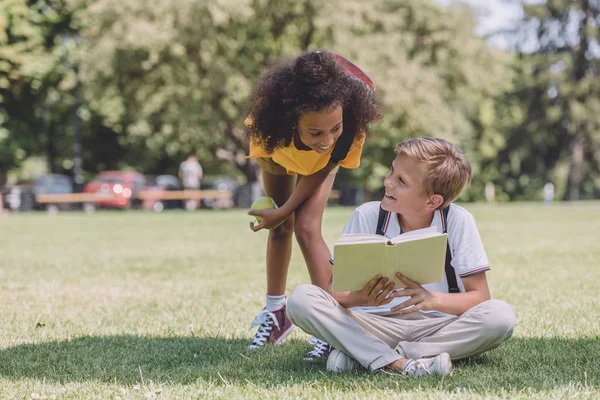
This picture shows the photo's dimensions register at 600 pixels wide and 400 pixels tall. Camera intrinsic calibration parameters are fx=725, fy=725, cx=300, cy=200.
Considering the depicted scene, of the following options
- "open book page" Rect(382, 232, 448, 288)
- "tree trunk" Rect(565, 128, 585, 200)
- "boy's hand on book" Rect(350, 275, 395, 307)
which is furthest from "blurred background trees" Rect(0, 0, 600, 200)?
"open book page" Rect(382, 232, 448, 288)

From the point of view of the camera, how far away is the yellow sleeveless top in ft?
13.0

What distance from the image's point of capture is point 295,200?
3.99 metres

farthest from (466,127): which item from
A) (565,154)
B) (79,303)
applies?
(79,303)

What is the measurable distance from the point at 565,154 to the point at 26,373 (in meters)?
36.5

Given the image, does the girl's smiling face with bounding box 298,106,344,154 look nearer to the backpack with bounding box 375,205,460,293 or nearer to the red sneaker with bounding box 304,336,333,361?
the backpack with bounding box 375,205,460,293

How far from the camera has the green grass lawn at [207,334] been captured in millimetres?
3012

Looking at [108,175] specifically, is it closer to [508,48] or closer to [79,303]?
[508,48]

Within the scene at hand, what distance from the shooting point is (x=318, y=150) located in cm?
379

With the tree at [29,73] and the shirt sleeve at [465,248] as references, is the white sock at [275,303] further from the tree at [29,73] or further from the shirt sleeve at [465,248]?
the tree at [29,73]

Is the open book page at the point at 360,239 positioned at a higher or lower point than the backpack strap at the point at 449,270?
higher

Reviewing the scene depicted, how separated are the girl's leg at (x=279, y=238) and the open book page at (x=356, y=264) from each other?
1309 mm

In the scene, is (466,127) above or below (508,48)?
below

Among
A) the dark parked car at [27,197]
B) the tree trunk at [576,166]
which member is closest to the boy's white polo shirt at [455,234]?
the dark parked car at [27,197]

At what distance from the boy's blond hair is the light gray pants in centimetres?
55
